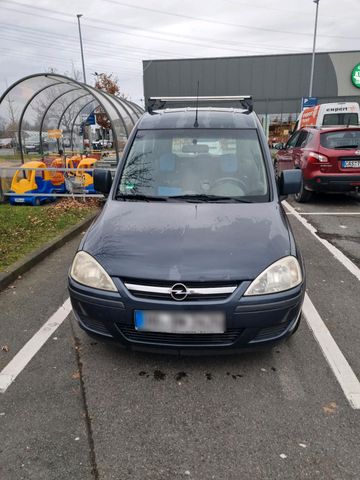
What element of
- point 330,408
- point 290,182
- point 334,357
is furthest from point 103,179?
point 330,408

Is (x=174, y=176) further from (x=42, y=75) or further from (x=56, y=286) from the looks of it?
(x=42, y=75)

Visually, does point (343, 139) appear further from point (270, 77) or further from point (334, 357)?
point (270, 77)

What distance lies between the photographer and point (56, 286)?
14.7 ft

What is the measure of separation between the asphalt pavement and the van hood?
0.83 meters

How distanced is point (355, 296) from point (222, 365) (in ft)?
6.79

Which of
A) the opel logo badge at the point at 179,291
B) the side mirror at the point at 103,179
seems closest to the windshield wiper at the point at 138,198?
the side mirror at the point at 103,179

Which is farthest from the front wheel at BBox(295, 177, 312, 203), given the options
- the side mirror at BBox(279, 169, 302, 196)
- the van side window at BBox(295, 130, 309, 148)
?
the side mirror at BBox(279, 169, 302, 196)

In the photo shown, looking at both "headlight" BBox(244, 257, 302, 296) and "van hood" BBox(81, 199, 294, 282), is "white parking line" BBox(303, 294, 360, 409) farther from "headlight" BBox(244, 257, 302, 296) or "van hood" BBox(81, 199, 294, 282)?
"van hood" BBox(81, 199, 294, 282)

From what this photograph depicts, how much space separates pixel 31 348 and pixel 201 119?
2.82 meters

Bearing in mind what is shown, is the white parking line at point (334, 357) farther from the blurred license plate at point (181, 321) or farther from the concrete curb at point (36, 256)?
the concrete curb at point (36, 256)

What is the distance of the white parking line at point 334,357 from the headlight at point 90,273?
5.82 feet

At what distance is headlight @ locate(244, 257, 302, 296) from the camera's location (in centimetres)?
254

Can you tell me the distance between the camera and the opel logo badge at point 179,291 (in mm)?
2467

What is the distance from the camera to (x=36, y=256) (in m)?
5.19
